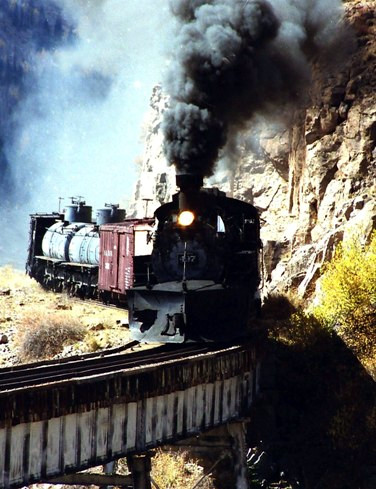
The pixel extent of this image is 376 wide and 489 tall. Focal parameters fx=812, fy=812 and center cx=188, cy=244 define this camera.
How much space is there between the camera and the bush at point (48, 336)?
24.7m

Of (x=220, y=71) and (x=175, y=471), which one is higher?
(x=220, y=71)

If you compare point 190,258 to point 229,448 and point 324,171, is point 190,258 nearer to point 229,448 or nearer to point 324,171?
point 229,448

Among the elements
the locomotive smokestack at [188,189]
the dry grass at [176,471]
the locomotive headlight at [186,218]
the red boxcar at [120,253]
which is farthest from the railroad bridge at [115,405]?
the red boxcar at [120,253]

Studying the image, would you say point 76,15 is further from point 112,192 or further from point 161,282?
point 161,282

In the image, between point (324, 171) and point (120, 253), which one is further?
point (324, 171)

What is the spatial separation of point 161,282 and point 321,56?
1451cm

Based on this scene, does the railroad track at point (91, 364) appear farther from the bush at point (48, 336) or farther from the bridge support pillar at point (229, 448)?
the bush at point (48, 336)

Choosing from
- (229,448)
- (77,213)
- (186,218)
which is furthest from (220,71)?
(77,213)

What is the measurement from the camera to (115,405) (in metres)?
14.7

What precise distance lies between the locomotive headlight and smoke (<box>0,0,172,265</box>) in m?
60.4

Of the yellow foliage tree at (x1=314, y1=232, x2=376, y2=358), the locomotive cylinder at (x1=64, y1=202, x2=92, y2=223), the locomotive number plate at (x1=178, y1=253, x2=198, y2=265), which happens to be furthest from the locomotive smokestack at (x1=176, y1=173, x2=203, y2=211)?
the locomotive cylinder at (x1=64, y1=202, x2=92, y2=223)

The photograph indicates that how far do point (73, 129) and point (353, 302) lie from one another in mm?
69767

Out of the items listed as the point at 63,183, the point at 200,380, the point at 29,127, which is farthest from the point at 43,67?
the point at 200,380

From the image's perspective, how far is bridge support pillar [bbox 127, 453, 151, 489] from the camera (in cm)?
1522
